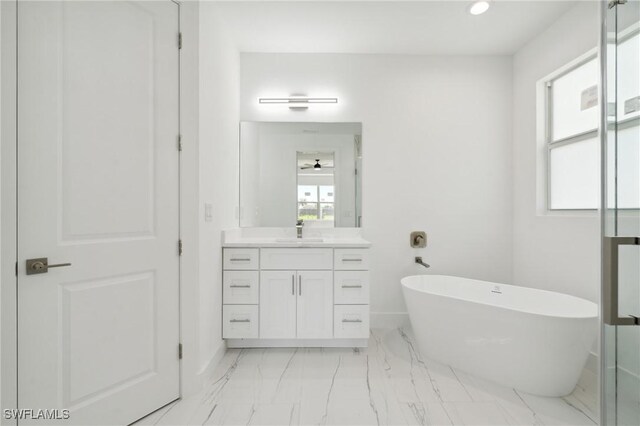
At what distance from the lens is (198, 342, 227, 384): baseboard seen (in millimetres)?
1884

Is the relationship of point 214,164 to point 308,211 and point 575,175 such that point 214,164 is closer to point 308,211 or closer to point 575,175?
point 308,211

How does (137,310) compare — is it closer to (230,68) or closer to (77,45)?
(77,45)

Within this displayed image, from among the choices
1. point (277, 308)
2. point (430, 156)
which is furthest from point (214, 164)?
point (430, 156)

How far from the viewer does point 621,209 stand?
737 mm

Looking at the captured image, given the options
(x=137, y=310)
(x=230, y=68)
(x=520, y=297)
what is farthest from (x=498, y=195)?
(x=137, y=310)

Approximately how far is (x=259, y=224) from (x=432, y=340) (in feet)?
5.90

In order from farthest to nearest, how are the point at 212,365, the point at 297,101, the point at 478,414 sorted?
1. the point at 297,101
2. the point at 212,365
3. the point at 478,414

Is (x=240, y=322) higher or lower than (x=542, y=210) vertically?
lower

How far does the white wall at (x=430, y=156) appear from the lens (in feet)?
9.62

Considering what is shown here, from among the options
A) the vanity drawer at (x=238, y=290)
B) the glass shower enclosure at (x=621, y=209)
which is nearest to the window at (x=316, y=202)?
the vanity drawer at (x=238, y=290)

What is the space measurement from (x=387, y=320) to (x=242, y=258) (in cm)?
156

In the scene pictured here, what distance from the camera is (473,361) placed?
2025 mm

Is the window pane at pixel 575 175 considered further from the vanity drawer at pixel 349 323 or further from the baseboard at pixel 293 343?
the baseboard at pixel 293 343

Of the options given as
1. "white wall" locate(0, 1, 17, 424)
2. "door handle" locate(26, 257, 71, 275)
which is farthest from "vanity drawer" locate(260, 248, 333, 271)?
"white wall" locate(0, 1, 17, 424)
